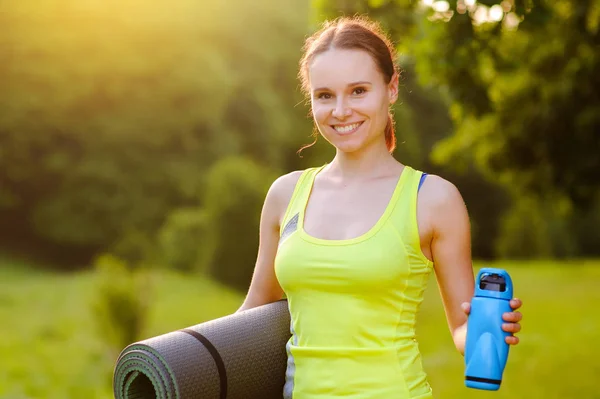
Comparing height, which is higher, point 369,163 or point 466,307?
point 369,163

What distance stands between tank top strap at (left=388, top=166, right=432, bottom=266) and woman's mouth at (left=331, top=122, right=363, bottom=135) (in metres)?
0.23

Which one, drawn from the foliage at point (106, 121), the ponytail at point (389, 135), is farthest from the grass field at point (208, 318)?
the ponytail at point (389, 135)

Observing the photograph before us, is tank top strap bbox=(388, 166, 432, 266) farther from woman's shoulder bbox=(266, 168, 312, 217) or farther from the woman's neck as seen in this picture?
woman's shoulder bbox=(266, 168, 312, 217)

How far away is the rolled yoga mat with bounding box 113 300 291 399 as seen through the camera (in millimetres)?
2430

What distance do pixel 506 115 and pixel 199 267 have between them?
1010cm

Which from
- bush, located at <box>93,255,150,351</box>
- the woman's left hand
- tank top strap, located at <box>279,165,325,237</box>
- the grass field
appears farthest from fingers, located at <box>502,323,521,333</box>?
the grass field

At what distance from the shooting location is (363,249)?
2.43 metres

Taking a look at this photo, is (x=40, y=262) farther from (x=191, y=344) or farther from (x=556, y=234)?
(x=191, y=344)

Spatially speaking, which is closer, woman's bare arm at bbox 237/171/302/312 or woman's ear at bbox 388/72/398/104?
woman's ear at bbox 388/72/398/104

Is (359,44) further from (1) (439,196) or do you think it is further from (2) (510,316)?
(2) (510,316)

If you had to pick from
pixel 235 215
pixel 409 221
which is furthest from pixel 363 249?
pixel 235 215

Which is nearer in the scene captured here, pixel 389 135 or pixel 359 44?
pixel 359 44

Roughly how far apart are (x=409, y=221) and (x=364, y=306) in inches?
10.5

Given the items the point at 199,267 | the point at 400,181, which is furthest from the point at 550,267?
the point at 400,181
